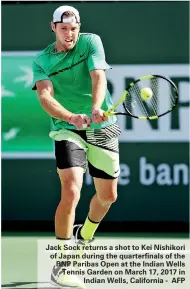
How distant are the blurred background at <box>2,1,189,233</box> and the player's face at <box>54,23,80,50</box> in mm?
2443

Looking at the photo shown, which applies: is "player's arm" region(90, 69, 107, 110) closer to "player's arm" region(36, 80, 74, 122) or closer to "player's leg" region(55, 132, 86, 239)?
"player's arm" region(36, 80, 74, 122)

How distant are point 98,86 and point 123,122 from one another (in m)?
2.55

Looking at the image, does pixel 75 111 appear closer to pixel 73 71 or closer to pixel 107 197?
pixel 73 71

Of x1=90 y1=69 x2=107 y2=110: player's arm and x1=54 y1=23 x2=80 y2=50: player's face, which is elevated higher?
x1=54 y1=23 x2=80 y2=50: player's face

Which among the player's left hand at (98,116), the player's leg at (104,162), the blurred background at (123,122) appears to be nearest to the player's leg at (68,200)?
the player's leg at (104,162)

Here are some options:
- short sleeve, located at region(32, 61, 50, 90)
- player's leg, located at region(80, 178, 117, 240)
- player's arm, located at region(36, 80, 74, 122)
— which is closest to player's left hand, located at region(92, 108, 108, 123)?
player's arm, located at region(36, 80, 74, 122)

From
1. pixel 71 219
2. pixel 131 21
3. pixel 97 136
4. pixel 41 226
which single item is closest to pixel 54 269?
pixel 71 219

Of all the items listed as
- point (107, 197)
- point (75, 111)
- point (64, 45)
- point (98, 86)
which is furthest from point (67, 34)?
point (107, 197)

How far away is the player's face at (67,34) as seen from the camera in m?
5.17

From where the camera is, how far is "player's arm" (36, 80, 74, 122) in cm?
506

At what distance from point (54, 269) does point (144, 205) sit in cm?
267

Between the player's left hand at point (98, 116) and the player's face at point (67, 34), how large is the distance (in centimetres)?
49

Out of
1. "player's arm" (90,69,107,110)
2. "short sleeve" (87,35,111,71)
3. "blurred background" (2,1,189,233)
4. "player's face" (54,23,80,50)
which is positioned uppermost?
"player's face" (54,23,80,50)

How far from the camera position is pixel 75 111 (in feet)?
17.6
